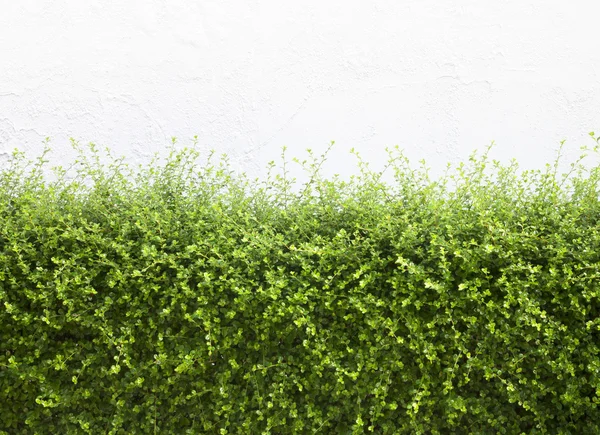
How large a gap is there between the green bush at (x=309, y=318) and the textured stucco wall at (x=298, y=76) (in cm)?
188

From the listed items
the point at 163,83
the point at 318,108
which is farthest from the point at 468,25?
the point at 163,83

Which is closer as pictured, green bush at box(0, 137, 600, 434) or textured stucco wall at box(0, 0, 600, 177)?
green bush at box(0, 137, 600, 434)

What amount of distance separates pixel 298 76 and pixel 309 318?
248 cm

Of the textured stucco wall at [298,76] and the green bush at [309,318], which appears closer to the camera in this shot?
the green bush at [309,318]

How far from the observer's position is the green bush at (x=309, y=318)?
1.84 meters

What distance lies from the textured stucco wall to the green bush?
1.88 metres

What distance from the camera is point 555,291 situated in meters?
1.83

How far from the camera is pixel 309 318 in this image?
184 cm

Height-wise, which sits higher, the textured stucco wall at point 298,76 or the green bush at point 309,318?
the textured stucco wall at point 298,76

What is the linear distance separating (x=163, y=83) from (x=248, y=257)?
241 cm

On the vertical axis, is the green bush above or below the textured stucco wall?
below

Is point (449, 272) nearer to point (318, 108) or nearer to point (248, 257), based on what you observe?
point (248, 257)

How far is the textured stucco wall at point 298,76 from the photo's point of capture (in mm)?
3916

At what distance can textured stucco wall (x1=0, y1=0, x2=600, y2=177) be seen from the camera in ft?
12.8
